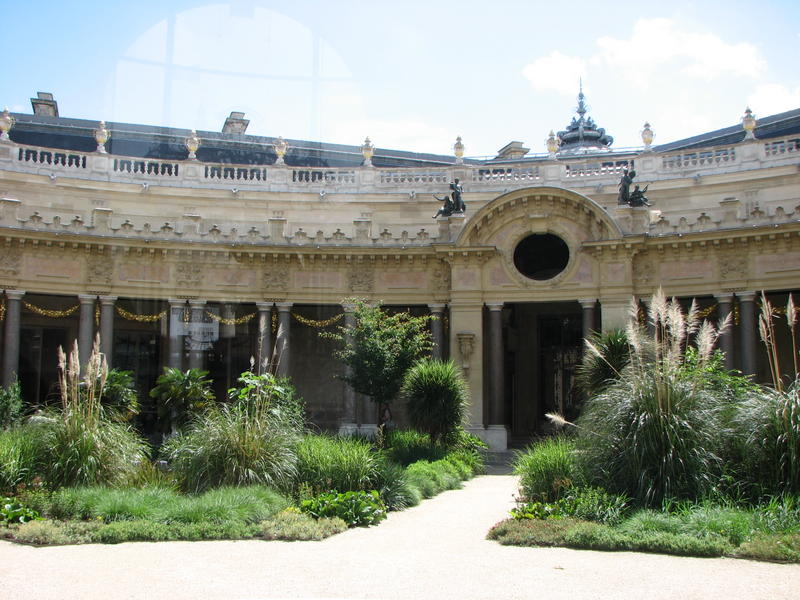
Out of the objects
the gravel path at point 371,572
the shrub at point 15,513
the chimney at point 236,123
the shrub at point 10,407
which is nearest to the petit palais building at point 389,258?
the shrub at point 10,407

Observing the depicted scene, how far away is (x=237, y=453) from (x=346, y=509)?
6.94ft

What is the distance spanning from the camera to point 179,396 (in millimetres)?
19922

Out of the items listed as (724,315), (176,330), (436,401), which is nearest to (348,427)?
(176,330)

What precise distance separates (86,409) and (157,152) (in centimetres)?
2136

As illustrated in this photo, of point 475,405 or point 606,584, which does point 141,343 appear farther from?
point 606,584

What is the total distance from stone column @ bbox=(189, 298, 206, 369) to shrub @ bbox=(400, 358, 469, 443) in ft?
29.1

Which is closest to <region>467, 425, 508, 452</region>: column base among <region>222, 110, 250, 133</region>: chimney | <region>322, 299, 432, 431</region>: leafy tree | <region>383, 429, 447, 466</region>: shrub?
<region>322, 299, 432, 431</region>: leafy tree

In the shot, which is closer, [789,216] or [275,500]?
[275,500]

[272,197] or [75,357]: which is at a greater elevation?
[272,197]

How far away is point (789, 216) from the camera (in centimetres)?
2341

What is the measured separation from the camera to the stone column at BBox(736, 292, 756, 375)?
24031 millimetres

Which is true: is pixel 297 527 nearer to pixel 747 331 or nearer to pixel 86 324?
pixel 86 324

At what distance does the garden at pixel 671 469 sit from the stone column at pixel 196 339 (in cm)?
1607

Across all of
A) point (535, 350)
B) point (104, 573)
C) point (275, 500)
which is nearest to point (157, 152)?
point (535, 350)
